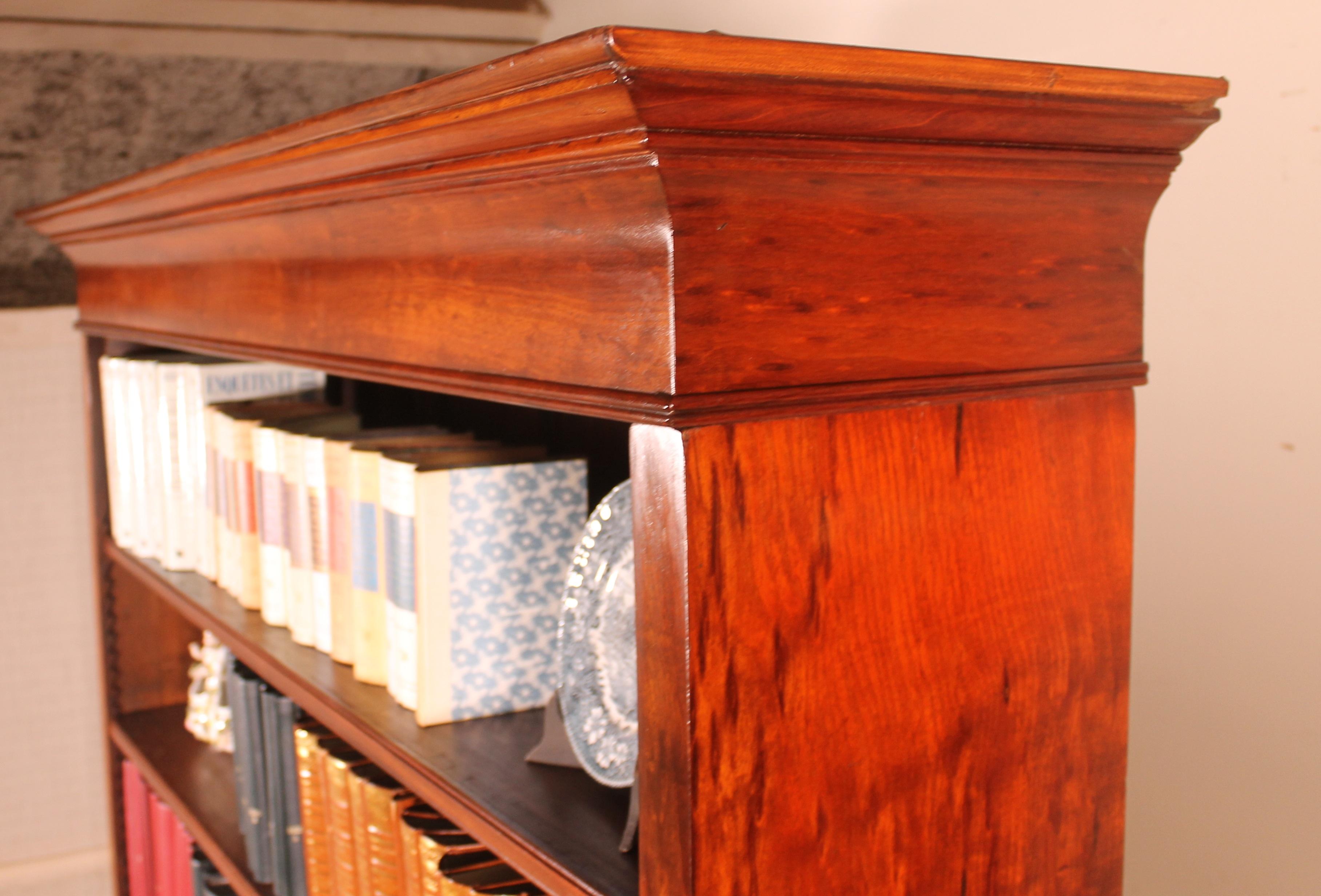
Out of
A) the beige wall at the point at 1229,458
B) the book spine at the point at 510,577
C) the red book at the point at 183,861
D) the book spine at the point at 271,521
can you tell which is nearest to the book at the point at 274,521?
the book spine at the point at 271,521

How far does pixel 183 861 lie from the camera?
5.64ft

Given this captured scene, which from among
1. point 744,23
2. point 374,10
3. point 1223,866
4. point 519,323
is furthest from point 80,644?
point 1223,866

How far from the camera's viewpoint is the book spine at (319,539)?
1152mm

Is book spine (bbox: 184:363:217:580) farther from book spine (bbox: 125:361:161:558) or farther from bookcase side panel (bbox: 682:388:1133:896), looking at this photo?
bookcase side panel (bbox: 682:388:1133:896)

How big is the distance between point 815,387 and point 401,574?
50 centimetres

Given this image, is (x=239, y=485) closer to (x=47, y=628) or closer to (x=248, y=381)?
(x=248, y=381)

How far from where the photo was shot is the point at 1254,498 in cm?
92

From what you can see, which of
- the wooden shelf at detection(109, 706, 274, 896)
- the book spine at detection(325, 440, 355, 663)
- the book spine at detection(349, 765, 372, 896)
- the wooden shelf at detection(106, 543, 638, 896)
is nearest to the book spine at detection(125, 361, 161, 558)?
the wooden shelf at detection(109, 706, 274, 896)

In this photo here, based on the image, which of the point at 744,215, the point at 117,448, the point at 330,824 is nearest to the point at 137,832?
the point at 117,448

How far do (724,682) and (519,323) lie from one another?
0.26 m

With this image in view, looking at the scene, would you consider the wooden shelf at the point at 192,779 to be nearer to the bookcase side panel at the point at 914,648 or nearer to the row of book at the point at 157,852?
the row of book at the point at 157,852

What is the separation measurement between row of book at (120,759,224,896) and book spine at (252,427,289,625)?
542 millimetres

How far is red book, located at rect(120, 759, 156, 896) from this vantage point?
1865 millimetres

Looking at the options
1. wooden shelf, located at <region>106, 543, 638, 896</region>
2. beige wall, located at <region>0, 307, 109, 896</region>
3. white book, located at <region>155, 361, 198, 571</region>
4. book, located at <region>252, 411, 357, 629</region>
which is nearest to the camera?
wooden shelf, located at <region>106, 543, 638, 896</region>
